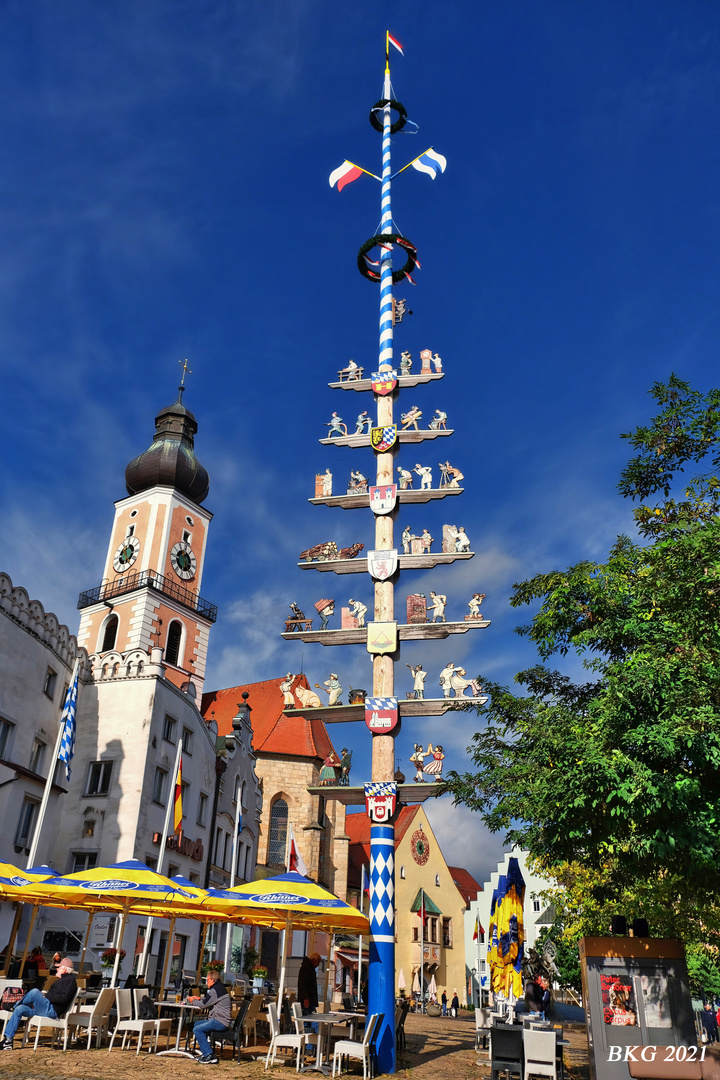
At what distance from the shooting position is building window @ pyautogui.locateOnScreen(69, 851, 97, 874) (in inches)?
1168

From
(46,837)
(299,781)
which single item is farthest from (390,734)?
(299,781)

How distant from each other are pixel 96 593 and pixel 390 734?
43.0 meters

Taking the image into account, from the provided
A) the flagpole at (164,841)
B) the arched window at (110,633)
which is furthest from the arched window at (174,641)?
the flagpole at (164,841)

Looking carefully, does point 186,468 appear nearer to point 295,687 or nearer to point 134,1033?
point 295,687

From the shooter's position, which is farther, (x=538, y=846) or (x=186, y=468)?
(x=186, y=468)

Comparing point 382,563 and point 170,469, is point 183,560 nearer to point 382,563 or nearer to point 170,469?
point 170,469

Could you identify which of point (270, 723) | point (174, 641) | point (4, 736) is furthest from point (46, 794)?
point (270, 723)

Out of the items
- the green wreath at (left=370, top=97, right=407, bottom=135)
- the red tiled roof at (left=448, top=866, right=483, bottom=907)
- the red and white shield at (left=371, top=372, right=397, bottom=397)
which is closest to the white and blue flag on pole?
the green wreath at (left=370, top=97, right=407, bottom=135)

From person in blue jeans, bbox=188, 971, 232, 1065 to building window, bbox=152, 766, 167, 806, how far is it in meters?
17.8

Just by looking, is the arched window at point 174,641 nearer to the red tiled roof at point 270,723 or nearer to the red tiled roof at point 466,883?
the red tiled roof at point 270,723

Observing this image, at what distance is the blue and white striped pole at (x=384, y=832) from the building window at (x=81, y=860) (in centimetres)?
1613

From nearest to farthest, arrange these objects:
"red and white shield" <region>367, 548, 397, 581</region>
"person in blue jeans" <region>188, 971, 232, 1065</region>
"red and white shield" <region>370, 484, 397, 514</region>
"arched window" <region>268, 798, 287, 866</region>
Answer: "person in blue jeans" <region>188, 971, 232, 1065</region>
"red and white shield" <region>367, 548, 397, 581</region>
"red and white shield" <region>370, 484, 397, 514</region>
"arched window" <region>268, 798, 287, 866</region>

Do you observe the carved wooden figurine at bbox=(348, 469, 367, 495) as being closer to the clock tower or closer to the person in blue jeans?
the person in blue jeans

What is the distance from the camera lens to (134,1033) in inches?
645
